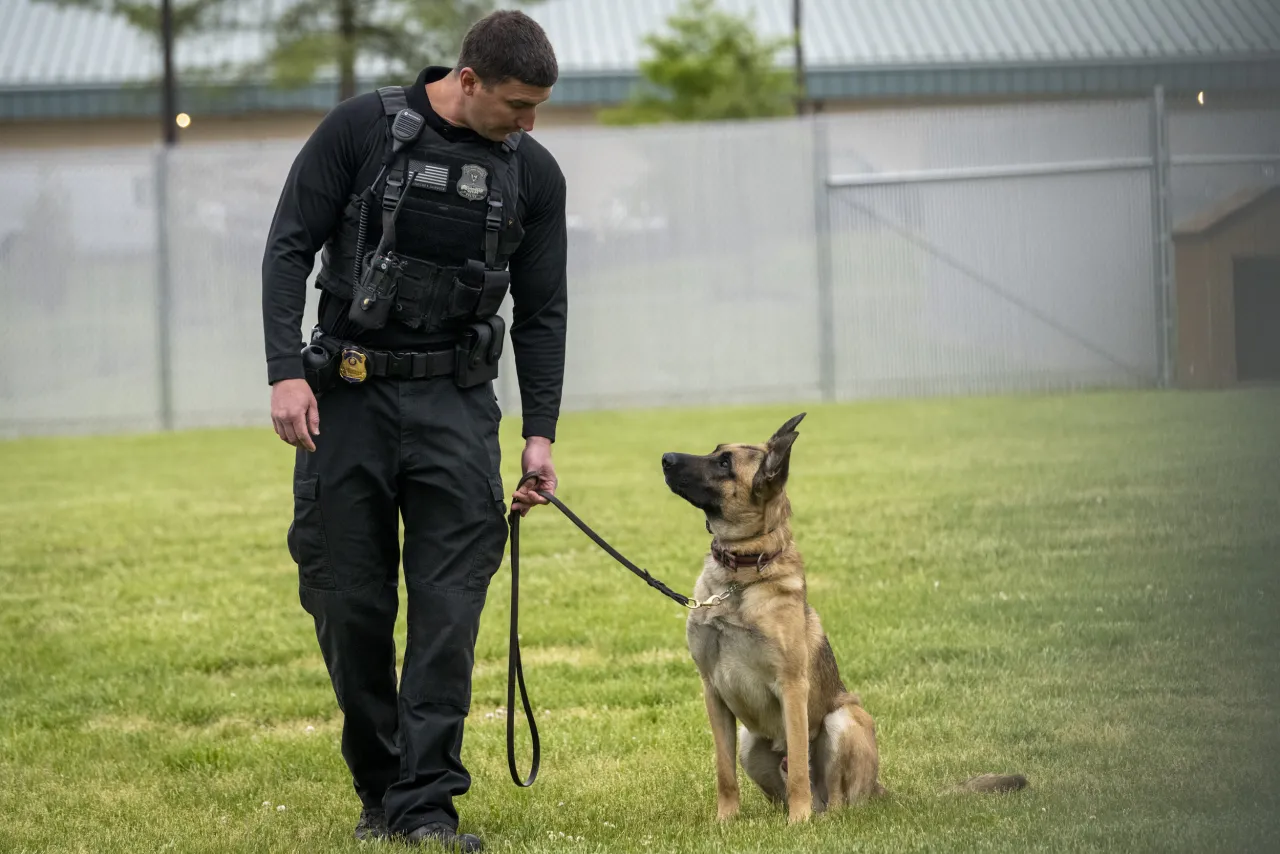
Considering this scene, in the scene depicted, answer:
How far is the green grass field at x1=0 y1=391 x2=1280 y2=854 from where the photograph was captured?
3443 mm

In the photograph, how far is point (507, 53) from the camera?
13.1 ft

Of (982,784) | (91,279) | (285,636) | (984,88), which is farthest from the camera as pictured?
(984,88)

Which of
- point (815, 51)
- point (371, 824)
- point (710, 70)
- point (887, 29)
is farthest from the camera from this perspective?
point (887, 29)

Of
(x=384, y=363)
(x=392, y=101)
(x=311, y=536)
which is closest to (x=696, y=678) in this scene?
(x=311, y=536)

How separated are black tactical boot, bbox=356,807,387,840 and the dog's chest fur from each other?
99cm

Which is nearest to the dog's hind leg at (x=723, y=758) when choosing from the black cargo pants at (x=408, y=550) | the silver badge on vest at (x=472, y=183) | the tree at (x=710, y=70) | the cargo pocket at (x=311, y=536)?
the black cargo pants at (x=408, y=550)

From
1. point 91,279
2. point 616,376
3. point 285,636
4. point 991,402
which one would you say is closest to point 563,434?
point 616,376

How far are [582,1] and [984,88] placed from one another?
28.6 feet

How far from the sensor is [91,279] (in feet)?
58.1

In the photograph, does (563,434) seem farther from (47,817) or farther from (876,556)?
(47,817)

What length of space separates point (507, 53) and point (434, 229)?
19.9 inches

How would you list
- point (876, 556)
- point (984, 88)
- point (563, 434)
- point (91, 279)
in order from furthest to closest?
1. point (984, 88)
2. point (91, 279)
3. point (563, 434)
4. point (876, 556)

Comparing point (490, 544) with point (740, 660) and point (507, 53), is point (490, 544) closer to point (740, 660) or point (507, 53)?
point (740, 660)

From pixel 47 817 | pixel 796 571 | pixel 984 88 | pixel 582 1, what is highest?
pixel 582 1
